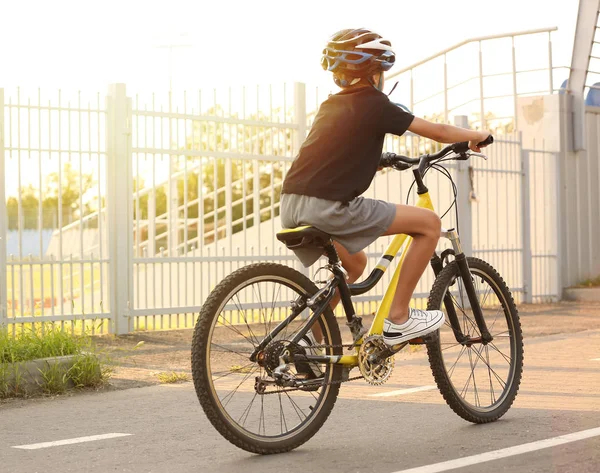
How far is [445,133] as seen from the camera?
17.6 ft

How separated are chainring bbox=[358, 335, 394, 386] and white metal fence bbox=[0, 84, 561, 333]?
15.4 feet

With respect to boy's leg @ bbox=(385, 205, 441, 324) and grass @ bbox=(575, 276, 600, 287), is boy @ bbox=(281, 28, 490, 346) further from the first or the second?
grass @ bbox=(575, 276, 600, 287)

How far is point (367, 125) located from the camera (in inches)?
202

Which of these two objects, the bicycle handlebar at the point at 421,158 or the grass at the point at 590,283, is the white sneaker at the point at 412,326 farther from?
the grass at the point at 590,283

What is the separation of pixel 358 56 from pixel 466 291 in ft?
4.60

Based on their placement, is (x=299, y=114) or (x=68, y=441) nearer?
(x=68, y=441)

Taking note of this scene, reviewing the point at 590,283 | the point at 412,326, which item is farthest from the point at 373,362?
the point at 590,283

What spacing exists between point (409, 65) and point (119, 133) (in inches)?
422

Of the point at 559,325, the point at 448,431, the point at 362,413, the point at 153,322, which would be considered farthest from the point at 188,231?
the point at 448,431

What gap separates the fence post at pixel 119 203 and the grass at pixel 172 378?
3.32 meters

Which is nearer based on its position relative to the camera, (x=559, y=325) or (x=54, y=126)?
(x=54, y=126)

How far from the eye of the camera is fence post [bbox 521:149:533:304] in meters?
16.6

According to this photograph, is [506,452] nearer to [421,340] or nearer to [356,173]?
[421,340]

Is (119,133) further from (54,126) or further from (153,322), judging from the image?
(153,322)
